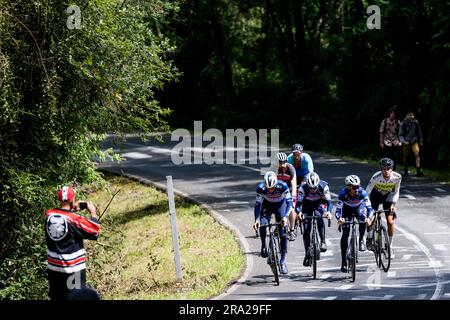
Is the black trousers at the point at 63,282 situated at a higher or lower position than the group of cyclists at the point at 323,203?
lower

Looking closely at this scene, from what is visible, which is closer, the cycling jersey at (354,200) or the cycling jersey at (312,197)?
the cycling jersey at (354,200)

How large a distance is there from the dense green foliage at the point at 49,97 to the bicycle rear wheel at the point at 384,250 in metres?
6.12

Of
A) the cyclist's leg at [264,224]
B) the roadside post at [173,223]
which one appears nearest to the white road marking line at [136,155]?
the roadside post at [173,223]

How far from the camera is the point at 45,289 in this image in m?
17.9

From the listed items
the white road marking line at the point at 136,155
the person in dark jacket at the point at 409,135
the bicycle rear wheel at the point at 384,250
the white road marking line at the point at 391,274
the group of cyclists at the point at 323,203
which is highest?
the person in dark jacket at the point at 409,135

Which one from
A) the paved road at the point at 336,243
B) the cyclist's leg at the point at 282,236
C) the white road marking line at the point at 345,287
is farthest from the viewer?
the cyclist's leg at the point at 282,236

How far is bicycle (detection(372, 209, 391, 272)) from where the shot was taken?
15.4 meters

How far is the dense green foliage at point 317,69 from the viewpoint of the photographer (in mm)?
29812

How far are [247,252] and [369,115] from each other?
52.3 ft

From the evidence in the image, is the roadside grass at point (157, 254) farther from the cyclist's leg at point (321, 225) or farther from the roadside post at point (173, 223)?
the cyclist's leg at point (321, 225)

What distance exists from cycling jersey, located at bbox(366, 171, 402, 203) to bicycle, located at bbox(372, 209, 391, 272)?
1.98ft

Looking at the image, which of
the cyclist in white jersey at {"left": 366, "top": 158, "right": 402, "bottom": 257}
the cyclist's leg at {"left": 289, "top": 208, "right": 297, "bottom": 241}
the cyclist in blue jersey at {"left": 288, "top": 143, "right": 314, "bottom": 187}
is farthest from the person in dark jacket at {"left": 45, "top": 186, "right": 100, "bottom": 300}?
the cyclist in blue jersey at {"left": 288, "top": 143, "right": 314, "bottom": 187}
